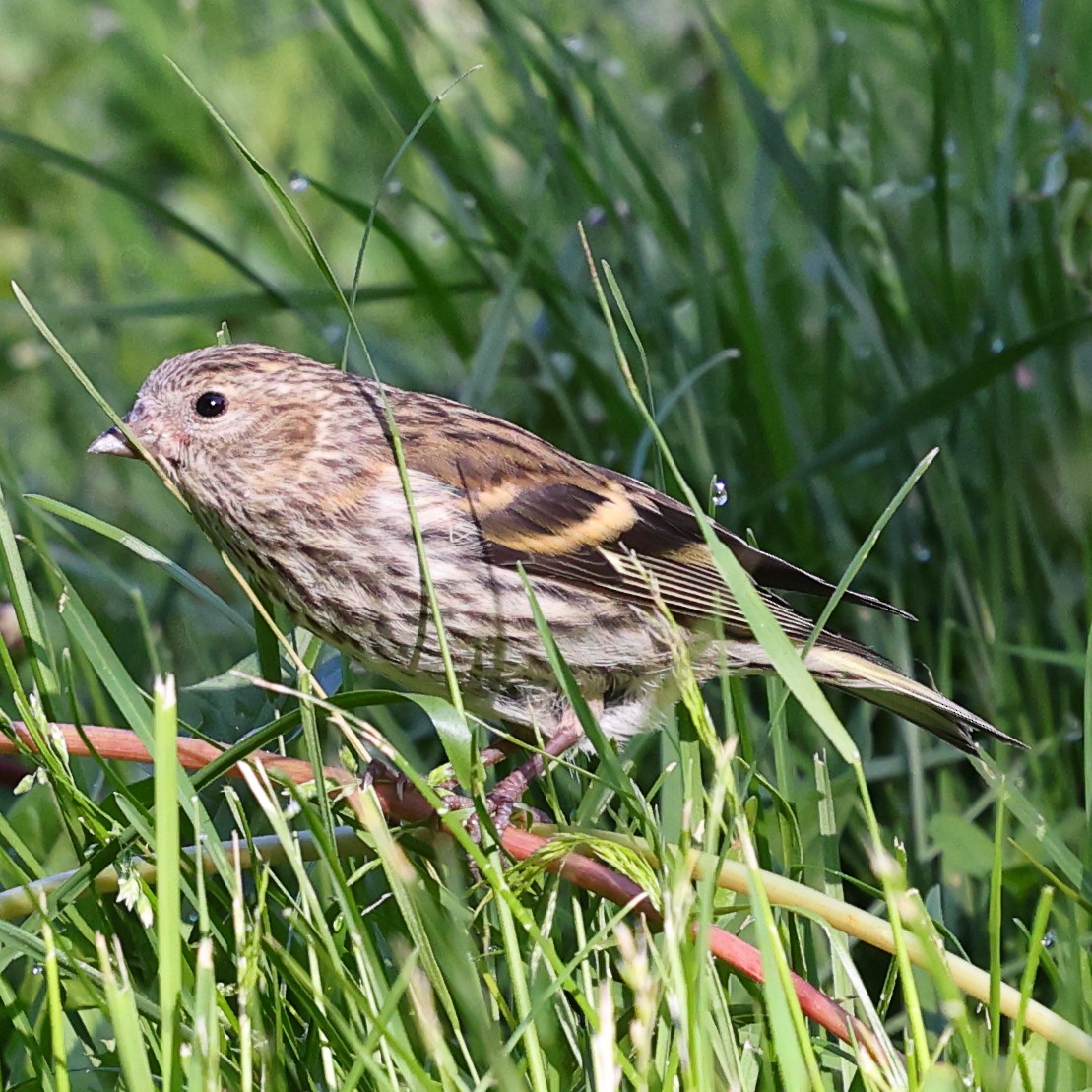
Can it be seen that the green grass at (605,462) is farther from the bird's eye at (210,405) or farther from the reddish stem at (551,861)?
the bird's eye at (210,405)

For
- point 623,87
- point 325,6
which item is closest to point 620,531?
point 325,6

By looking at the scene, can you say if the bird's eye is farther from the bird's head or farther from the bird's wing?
the bird's wing

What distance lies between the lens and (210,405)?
9.07ft

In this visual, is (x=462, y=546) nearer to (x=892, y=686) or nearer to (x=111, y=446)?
(x=111, y=446)

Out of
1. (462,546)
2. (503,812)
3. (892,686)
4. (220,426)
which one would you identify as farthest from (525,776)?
(220,426)

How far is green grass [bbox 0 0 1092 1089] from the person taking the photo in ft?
5.74

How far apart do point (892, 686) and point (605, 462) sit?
1084mm

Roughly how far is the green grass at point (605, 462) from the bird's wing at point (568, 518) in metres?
0.23

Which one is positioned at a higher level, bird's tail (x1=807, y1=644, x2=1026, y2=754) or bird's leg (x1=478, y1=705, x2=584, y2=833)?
bird's leg (x1=478, y1=705, x2=584, y2=833)

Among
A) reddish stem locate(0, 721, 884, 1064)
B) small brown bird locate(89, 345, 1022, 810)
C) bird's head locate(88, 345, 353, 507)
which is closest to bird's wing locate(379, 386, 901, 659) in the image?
small brown bird locate(89, 345, 1022, 810)


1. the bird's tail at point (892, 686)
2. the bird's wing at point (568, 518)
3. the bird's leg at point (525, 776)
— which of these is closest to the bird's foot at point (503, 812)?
the bird's leg at point (525, 776)

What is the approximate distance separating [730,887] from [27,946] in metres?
0.72

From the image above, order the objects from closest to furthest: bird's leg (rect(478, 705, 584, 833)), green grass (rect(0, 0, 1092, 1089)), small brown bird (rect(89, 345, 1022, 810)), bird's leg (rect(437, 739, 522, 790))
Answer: green grass (rect(0, 0, 1092, 1089))
bird's leg (rect(478, 705, 584, 833))
small brown bird (rect(89, 345, 1022, 810))
bird's leg (rect(437, 739, 522, 790))

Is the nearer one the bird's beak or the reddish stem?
the reddish stem
